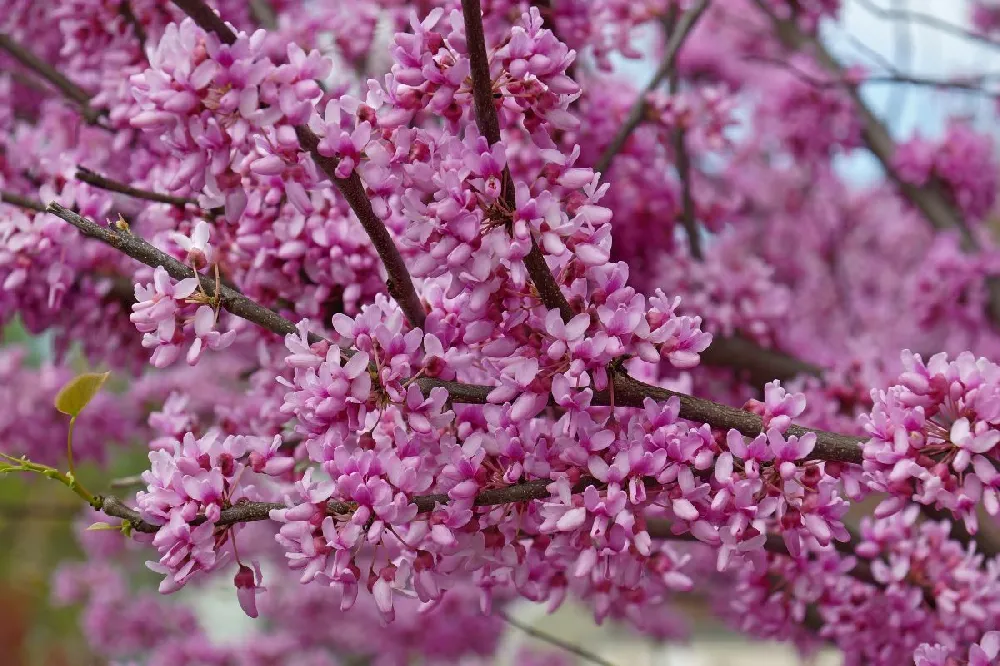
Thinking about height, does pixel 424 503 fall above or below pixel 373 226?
below

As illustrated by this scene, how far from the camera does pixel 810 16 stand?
10.6 ft

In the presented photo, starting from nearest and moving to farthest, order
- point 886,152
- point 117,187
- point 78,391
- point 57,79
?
point 78,391 → point 117,187 → point 57,79 → point 886,152

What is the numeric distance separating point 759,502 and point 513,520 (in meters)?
0.31

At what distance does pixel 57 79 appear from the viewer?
181cm

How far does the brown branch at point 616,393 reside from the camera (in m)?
1.06

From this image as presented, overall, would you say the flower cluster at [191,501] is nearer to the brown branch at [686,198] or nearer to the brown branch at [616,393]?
the brown branch at [616,393]

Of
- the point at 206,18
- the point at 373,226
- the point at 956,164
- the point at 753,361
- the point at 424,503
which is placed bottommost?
the point at 424,503

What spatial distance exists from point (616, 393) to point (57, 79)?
4.78ft

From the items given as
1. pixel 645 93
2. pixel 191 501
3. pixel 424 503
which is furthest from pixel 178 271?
pixel 645 93

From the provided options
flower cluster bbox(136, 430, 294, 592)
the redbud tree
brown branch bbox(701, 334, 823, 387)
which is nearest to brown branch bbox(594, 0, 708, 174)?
the redbud tree

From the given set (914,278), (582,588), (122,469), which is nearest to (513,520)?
(582,588)

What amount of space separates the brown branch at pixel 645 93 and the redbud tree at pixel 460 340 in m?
0.01

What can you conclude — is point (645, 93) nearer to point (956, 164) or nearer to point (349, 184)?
point (349, 184)

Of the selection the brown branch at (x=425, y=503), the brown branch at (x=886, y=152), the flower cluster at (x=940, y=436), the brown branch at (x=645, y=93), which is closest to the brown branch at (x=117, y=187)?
the brown branch at (x=425, y=503)
